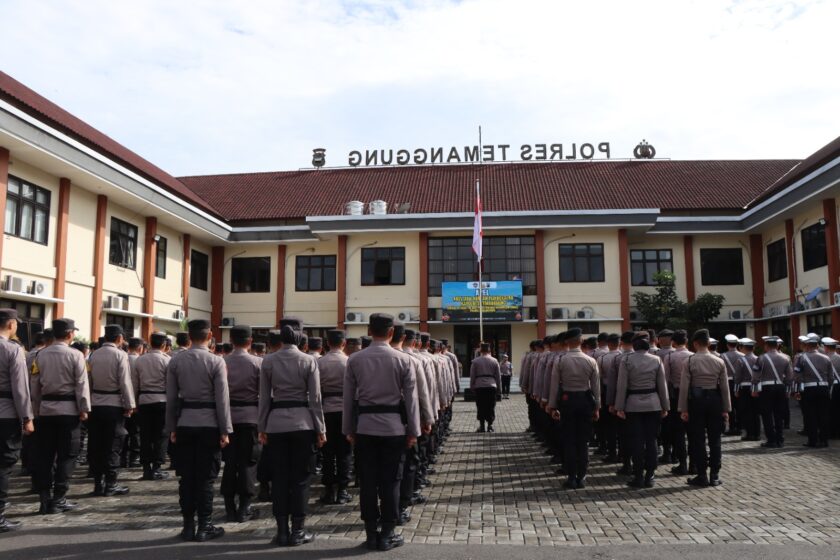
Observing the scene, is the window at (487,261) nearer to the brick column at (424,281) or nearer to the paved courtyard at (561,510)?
the brick column at (424,281)

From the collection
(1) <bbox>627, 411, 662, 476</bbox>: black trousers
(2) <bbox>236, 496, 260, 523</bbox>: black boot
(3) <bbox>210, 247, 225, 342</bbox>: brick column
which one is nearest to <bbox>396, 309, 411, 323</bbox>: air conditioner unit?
(3) <bbox>210, 247, 225, 342</bbox>: brick column

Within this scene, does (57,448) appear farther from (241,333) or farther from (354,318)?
(354,318)

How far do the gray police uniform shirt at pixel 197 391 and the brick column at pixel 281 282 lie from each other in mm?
20081

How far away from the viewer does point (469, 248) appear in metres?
25.0

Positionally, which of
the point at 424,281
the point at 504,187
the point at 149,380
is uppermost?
the point at 504,187

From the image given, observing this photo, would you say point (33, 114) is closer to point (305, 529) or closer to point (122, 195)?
point (122, 195)

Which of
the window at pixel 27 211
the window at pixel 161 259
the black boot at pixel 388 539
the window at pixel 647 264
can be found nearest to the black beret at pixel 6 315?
the black boot at pixel 388 539

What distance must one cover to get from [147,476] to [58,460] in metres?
1.92

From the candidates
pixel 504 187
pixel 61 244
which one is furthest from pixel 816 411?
pixel 504 187

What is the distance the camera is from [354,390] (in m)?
5.82

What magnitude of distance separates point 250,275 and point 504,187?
11.3 metres

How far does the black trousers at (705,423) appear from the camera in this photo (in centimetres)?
805

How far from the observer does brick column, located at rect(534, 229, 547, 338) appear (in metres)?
24.2

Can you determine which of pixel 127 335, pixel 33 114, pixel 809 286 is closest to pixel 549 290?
pixel 809 286
